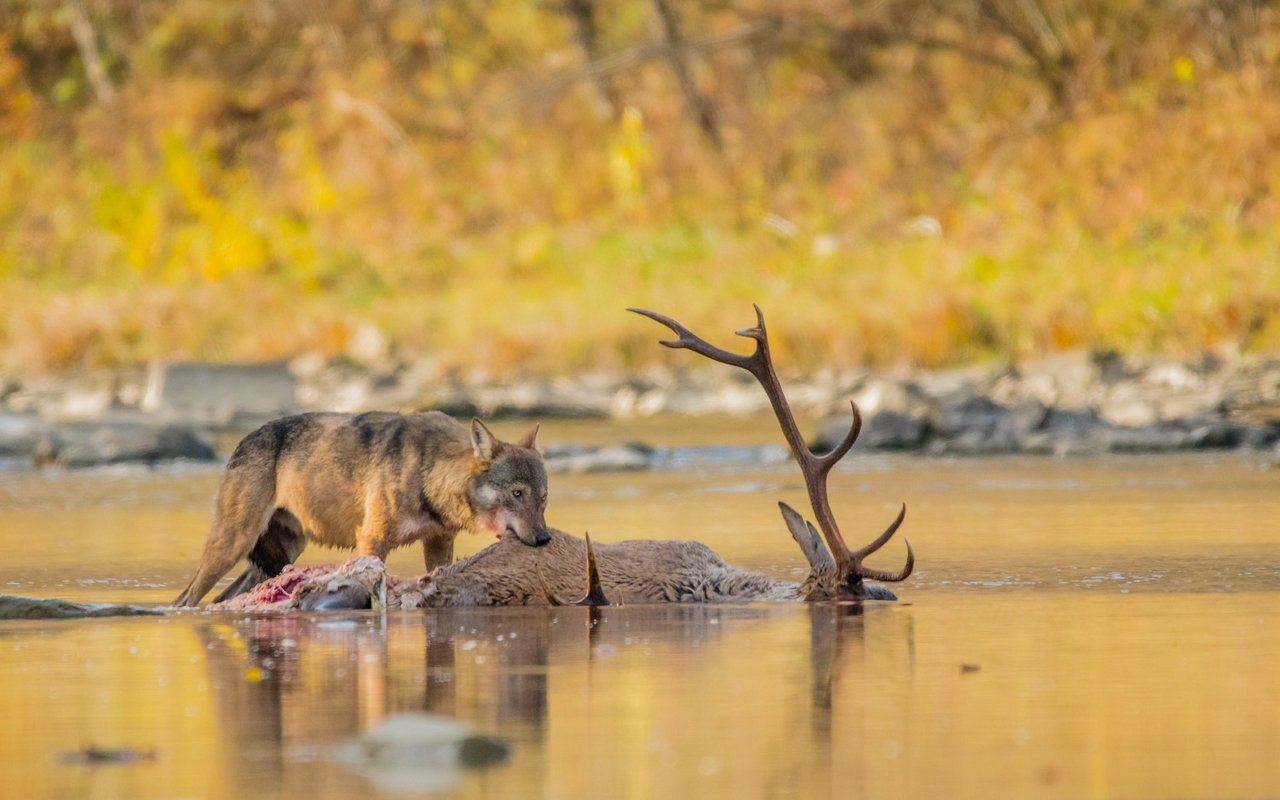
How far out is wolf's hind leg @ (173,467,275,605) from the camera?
927cm

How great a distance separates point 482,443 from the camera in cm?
927

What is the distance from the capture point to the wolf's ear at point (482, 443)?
30.4 feet

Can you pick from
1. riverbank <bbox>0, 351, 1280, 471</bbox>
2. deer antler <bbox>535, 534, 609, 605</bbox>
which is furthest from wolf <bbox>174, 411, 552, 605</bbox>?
riverbank <bbox>0, 351, 1280, 471</bbox>

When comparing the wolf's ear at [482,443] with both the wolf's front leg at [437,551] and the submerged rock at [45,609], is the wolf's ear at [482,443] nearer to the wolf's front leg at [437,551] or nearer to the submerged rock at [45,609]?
the wolf's front leg at [437,551]

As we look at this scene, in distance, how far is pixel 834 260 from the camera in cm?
2678

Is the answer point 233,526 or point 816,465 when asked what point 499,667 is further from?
point 233,526

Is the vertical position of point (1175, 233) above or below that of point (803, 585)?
above

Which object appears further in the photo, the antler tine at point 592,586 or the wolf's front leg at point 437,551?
the wolf's front leg at point 437,551

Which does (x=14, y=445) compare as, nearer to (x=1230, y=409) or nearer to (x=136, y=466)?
(x=136, y=466)

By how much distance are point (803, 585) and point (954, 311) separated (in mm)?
15358

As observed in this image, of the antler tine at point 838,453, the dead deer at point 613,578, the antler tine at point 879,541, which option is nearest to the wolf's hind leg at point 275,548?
the dead deer at point 613,578

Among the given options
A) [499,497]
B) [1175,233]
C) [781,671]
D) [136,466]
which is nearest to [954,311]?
[1175,233]

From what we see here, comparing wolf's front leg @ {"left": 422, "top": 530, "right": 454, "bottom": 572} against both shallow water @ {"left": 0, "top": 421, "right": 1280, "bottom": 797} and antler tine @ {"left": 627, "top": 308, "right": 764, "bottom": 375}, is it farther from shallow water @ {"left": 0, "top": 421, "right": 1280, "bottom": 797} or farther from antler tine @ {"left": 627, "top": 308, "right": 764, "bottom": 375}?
antler tine @ {"left": 627, "top": 308, "right": 764, "bottom": 375}

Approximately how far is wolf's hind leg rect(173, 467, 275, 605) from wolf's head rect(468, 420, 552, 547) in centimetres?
89
